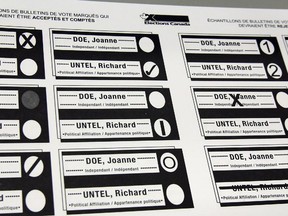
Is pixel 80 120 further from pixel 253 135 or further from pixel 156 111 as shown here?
pixel 253 135

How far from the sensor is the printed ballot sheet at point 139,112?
74 cm

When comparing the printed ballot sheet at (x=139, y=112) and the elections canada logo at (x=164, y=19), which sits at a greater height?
the elections canada logo at (x=164, y=19)

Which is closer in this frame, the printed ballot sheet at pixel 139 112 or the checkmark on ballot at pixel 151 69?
the printed ballot sheet at pixel 139 112

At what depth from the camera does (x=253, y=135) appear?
33.2 inches

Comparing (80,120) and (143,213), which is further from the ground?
(80,120)

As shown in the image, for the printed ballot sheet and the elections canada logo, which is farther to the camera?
the elections canada logo

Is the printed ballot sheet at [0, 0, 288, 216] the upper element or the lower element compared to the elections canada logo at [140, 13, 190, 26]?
lower

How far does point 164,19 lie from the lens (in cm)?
94

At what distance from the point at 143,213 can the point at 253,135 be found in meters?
0.25

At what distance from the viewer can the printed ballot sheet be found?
740 millimetres

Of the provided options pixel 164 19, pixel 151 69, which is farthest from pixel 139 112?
pixel 164 19

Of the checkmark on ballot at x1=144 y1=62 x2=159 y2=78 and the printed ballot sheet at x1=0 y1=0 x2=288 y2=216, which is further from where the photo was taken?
the checkmark on ballot at x1=144 y1=62 x2=159 y2=78

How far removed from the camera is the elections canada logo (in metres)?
0.93

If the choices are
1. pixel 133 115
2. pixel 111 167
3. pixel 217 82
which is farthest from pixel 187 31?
pixel 111 167
